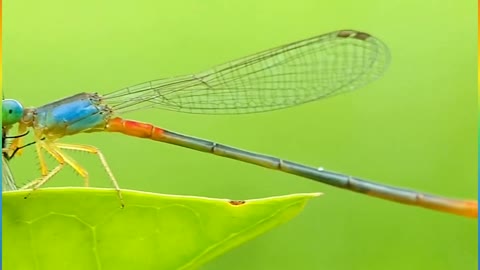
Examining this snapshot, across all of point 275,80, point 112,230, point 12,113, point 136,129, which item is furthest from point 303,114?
point 112,230

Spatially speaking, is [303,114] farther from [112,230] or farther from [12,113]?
[112,230]

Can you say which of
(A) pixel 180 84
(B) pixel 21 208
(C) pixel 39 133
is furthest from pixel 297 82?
(B) pixel 21 208

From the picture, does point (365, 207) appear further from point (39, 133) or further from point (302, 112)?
point (39, 133)

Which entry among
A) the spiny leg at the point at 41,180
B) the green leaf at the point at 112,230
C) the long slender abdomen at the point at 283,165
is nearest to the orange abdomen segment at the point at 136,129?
the long slender abdomen at the point at 283,165

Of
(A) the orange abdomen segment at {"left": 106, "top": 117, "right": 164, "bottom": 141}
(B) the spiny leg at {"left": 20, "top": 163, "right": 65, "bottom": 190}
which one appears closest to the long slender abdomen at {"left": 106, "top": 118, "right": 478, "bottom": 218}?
(A) the orange abdomen segment at {"left": 106, "top": 117, "right": 164, "bottom": 141}

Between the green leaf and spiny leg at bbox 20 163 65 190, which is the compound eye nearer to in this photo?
spiny leg at bbox 20 163 65 190
